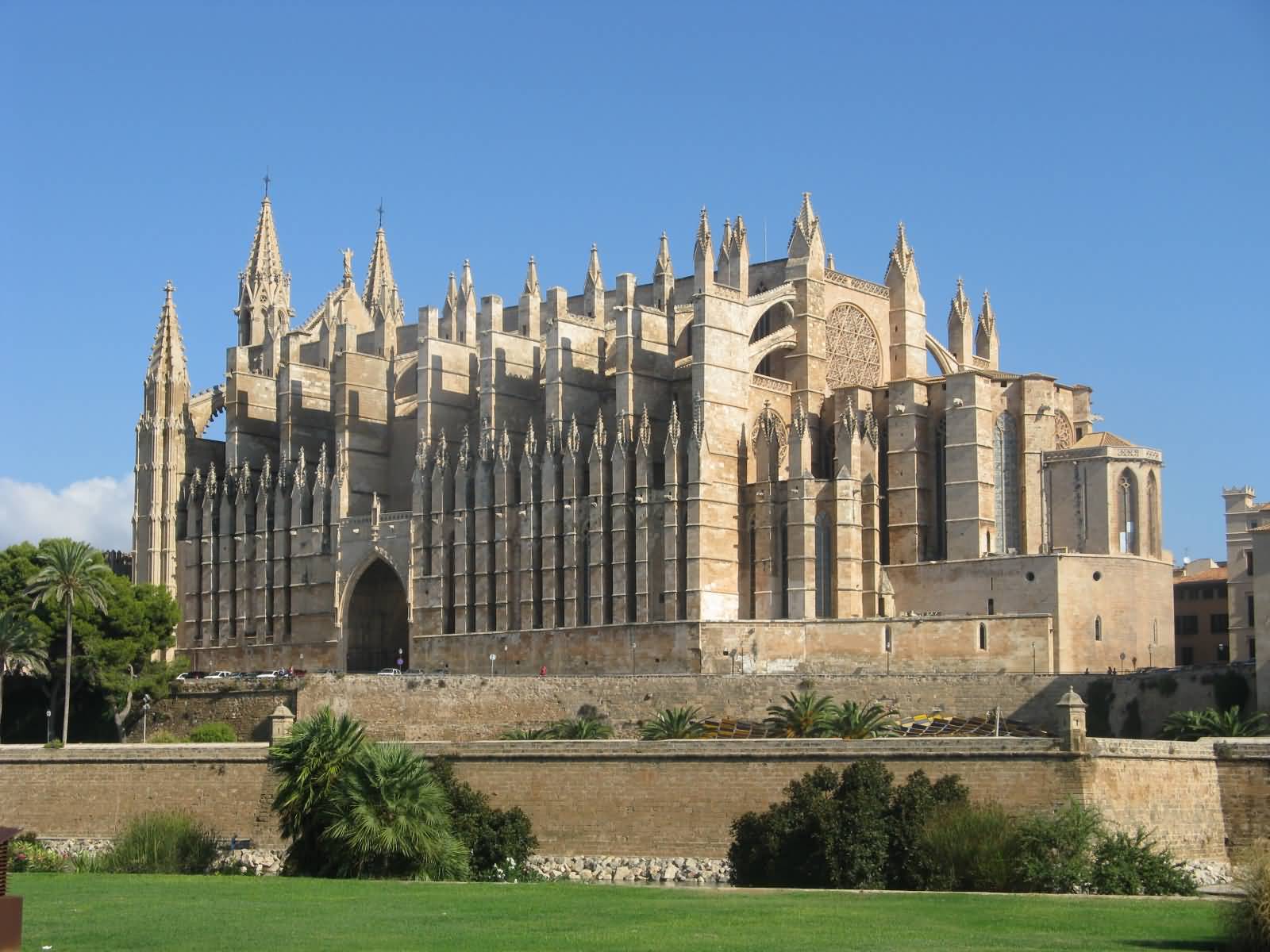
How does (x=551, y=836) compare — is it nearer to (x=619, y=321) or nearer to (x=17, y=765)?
(x=17, y=765)

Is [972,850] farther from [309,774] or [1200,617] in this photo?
[1200,617]

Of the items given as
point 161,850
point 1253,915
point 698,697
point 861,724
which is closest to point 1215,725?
point 861,724

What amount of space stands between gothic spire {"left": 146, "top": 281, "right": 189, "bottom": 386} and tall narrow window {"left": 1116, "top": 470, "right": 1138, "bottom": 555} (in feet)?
112

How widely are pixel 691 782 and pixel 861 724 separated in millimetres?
5187

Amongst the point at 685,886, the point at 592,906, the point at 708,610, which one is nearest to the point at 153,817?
the point at 685,886

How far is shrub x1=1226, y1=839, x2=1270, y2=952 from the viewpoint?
25.6m

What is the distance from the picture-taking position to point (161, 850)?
41219 mm

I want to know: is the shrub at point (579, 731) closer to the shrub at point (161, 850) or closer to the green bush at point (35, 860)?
the shrub at point (161, 850)

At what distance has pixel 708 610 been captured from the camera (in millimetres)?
58938

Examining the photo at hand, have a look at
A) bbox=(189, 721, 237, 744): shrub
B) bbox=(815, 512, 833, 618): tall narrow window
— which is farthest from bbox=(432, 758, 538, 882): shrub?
bbox=(815, 512, 833, 618): tall narrow window

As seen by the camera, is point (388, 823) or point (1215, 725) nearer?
point (388, 823)

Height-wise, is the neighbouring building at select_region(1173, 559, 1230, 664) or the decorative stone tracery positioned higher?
the decorative stone tracery

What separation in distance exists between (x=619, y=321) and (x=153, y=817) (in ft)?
80.7

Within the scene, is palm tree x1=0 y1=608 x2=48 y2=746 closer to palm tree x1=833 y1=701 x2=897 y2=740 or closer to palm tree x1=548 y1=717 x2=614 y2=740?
palm tree x1=548 y1=717 x2=614 y2=740
